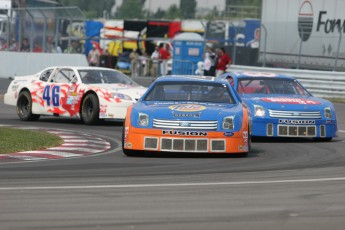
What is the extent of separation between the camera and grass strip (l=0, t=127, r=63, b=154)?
13.7 meters

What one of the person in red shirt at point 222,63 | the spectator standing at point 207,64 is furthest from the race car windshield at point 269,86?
the spectator standing at point 207,64

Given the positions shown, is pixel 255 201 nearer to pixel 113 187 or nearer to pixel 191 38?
pixel 113 187

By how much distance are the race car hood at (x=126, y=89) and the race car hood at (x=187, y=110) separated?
192 inches

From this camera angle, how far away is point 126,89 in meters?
18.6

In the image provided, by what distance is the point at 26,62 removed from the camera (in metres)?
37.2

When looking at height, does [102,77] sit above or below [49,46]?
above

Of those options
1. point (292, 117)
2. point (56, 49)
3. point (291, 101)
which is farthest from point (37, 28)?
point (292, 117)

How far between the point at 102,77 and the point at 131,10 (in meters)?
44.0

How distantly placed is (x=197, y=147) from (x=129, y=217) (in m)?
5.15

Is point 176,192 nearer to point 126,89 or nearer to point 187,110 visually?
point 187,110

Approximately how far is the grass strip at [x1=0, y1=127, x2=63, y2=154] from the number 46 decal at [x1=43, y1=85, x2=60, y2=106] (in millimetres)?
2704

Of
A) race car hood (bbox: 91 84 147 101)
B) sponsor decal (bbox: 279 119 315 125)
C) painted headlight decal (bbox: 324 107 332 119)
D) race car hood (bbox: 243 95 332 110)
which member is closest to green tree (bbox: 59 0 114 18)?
race car hood (bbox: 91 84 147 101)

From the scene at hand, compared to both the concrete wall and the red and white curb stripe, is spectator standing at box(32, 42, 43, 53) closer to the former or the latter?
the concrete wall

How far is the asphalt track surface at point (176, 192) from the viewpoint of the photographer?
7.31 metres
